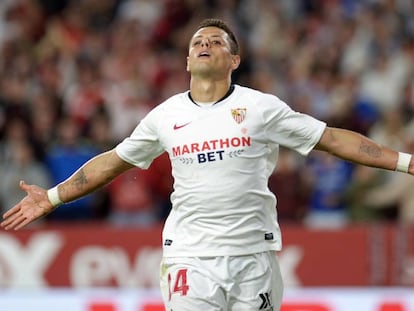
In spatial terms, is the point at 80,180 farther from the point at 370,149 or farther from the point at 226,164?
the point at 370,149

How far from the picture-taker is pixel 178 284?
22.7 ft

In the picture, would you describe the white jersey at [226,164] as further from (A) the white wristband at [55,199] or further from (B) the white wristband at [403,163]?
(A) the white wristband at [55,199]

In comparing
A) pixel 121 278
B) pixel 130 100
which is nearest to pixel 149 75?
pixel 130 100

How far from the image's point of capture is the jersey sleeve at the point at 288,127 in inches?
275

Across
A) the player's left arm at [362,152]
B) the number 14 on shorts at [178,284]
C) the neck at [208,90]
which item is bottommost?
the number 14 on shorts at [178,284]

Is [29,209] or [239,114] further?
[29,209]

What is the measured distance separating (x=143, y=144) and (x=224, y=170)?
55cm

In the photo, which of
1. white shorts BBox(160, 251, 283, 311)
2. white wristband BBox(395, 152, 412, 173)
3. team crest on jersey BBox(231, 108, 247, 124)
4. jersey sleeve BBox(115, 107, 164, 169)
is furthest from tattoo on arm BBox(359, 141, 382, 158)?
jersey sleeve BBox(115, 107, 164, 169)

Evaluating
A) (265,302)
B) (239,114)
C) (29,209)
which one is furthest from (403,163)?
(29,209)

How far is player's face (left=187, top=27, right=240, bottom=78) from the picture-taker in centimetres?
705

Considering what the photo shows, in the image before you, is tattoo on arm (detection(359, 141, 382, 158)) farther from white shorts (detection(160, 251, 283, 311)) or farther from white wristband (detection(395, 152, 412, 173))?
white shorts (detection(160, 251, 283, 311))

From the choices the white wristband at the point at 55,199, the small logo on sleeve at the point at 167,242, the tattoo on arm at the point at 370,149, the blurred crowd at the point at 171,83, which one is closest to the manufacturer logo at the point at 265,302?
the small logo on sleeve at the point at 167,242

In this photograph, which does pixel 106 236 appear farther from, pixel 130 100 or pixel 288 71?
pixel 288 71

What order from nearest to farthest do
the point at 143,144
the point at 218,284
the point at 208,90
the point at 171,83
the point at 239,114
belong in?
the point at 218,284
the point at 239,114
the point at 208,90
the point at 143,144
the point at 171,83
